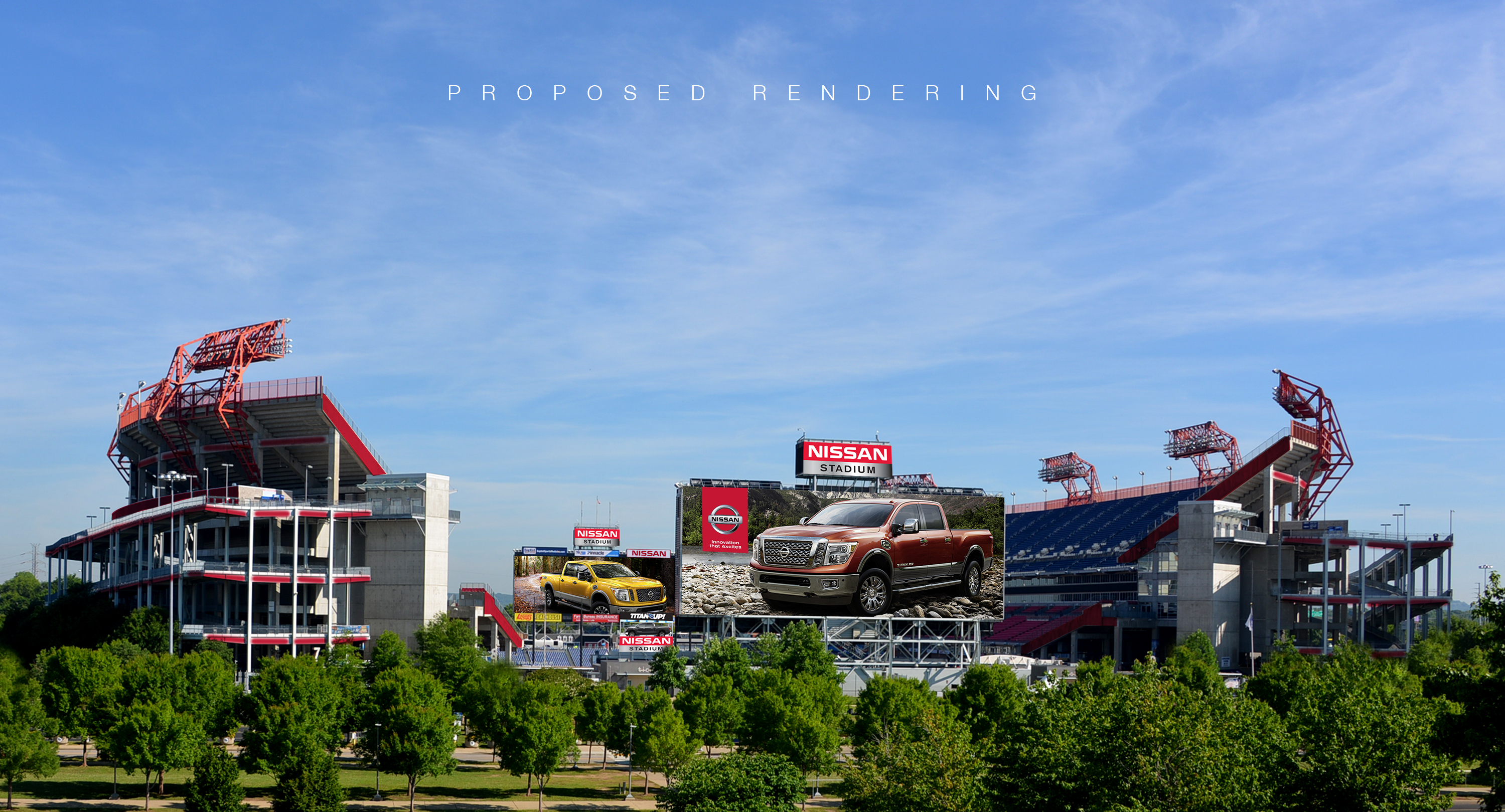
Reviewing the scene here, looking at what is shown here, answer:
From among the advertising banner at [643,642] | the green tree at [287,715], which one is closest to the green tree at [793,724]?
the green tree at [287,715]

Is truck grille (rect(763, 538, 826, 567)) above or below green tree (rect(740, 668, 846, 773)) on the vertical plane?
above

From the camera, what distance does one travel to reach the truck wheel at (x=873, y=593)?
93.8m

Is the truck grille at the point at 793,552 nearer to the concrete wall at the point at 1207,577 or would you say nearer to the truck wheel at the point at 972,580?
the truck wheel at the point at 972,580

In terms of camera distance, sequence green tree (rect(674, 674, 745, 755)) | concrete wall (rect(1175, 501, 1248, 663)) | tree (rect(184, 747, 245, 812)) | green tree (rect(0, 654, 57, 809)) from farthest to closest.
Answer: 1. concrete wall (rect(1175, 501, 1248, 663))
2. green tree (rect(674, 674, 745, 755))
3. green tree (rect(0, 654, 57, 809))
4. tree (rect(184, 747, 245, 812))

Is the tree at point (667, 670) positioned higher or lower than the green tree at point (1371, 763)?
lower

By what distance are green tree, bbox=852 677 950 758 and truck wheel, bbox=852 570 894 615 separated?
27.6ft

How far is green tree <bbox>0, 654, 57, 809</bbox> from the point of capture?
2623 inches

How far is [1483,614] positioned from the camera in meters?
38.8

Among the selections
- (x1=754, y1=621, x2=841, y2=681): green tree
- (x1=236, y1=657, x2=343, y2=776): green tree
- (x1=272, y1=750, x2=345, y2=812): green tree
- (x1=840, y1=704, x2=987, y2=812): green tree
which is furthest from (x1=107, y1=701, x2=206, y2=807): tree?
(x1=754, y1=621, x2=841, y2=681): green tree

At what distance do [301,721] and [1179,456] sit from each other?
146 meters

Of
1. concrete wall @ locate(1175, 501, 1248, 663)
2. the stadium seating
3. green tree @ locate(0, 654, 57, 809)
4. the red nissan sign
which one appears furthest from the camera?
the stadium seating

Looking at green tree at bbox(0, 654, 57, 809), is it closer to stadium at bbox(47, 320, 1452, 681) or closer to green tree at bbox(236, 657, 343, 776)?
green tree at bbox(236, 657, 343, 776)

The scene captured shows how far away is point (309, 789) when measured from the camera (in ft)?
189

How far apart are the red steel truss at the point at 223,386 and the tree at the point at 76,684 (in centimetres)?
4215
